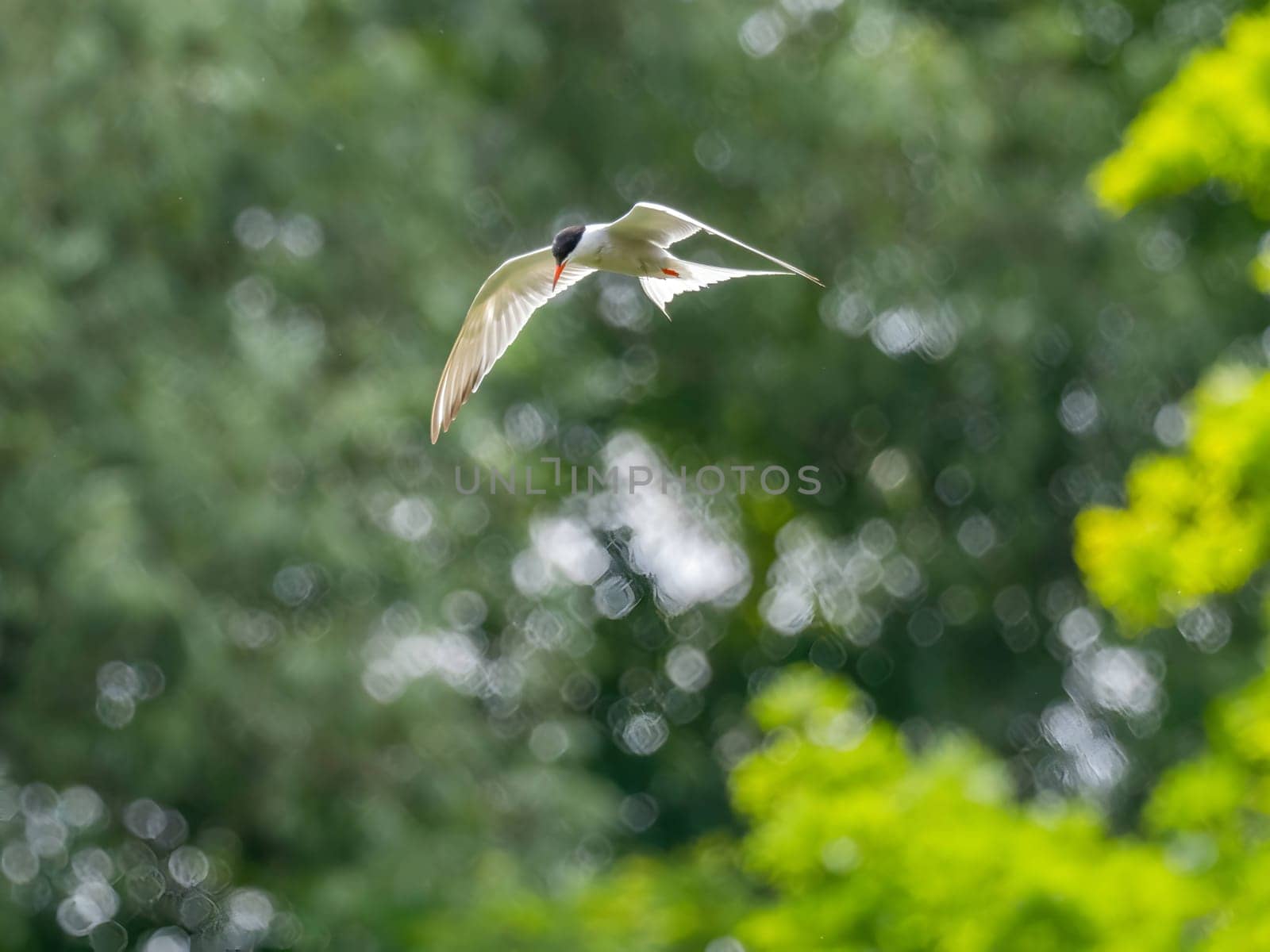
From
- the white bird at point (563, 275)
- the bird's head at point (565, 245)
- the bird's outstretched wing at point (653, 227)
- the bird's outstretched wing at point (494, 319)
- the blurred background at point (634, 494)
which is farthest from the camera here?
the blurred background at point (634, 494)

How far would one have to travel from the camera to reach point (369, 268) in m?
9.01

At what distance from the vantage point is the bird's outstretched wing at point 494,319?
18.4ft

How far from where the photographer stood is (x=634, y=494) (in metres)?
10.5

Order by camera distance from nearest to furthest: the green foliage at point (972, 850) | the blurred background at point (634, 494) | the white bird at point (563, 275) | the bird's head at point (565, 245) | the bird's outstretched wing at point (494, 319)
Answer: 1. the white bird at point (563, 275)
2. the bird's head at point (565, 245)
3. the bird's outstretched wing at point (494, 319)
4. the green foliage at point (972, 850)
5. the blurred background at point (634, 494)

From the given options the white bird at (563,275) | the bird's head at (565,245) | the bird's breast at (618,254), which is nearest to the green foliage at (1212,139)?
the white bird at (563,275)

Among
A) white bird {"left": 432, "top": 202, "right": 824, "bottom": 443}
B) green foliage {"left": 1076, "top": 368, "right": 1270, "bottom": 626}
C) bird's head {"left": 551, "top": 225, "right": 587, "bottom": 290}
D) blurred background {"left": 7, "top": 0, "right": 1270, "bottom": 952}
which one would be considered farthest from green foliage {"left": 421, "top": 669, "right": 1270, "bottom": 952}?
bird's head {"left": 551, "top": 225, "right": 587, "bottom": 290}

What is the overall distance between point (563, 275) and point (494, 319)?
44cm

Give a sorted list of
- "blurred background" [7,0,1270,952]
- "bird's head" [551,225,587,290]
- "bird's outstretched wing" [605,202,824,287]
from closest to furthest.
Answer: "bird's outstretched wing" [605,202,824,287] < "bird's head" [551,225,587,290] < "blurred background" [7,0,1270,952]

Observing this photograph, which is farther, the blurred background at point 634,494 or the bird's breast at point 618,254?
the blurred background at point 634,494

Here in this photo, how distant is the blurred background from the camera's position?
6.50m

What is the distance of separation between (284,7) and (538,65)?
70.4 inches

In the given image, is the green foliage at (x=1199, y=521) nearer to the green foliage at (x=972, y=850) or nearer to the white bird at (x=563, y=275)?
the green foliage at (x=972, y=850)

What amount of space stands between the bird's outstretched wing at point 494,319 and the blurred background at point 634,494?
5.86 ft

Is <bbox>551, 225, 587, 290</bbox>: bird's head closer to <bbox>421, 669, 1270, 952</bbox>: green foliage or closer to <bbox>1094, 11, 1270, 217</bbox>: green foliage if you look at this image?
<bbox>1094, 11, 1270, 217</bbox>: green foliage
